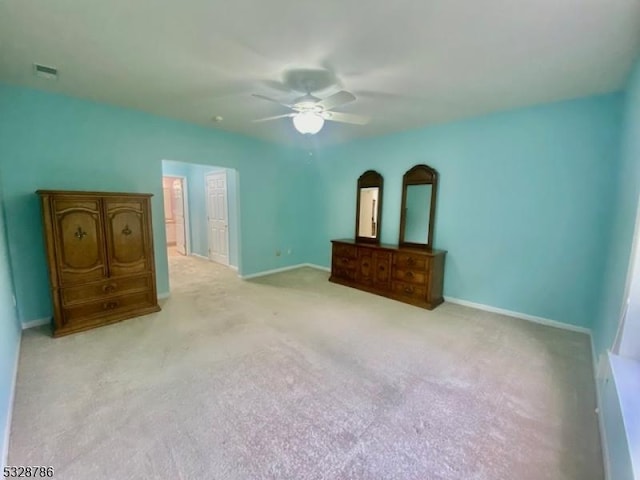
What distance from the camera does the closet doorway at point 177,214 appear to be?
6871 mm

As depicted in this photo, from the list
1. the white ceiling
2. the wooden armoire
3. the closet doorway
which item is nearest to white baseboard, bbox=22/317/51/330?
the wooden armoire

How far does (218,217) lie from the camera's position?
5.89 meters

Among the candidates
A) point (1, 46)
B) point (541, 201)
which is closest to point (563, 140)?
point (541, 201)

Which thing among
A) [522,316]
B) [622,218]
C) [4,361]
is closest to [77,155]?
[4,361]

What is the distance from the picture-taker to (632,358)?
167cm

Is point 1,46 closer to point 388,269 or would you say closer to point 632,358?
point 388,269

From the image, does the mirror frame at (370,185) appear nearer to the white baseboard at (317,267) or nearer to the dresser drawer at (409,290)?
the dresser drawer at (409,290)

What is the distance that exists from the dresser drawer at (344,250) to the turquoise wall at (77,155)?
164 centimetres

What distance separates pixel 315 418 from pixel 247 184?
12.7 feet

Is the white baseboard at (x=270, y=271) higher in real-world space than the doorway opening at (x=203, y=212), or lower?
lower

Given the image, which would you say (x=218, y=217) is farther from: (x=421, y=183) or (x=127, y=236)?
(x=421, y=183)

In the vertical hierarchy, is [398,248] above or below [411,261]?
above

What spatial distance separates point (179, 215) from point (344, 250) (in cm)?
481

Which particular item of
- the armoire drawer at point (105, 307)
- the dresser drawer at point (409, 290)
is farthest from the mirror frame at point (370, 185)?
the armoire drawer at point (105, 307)
